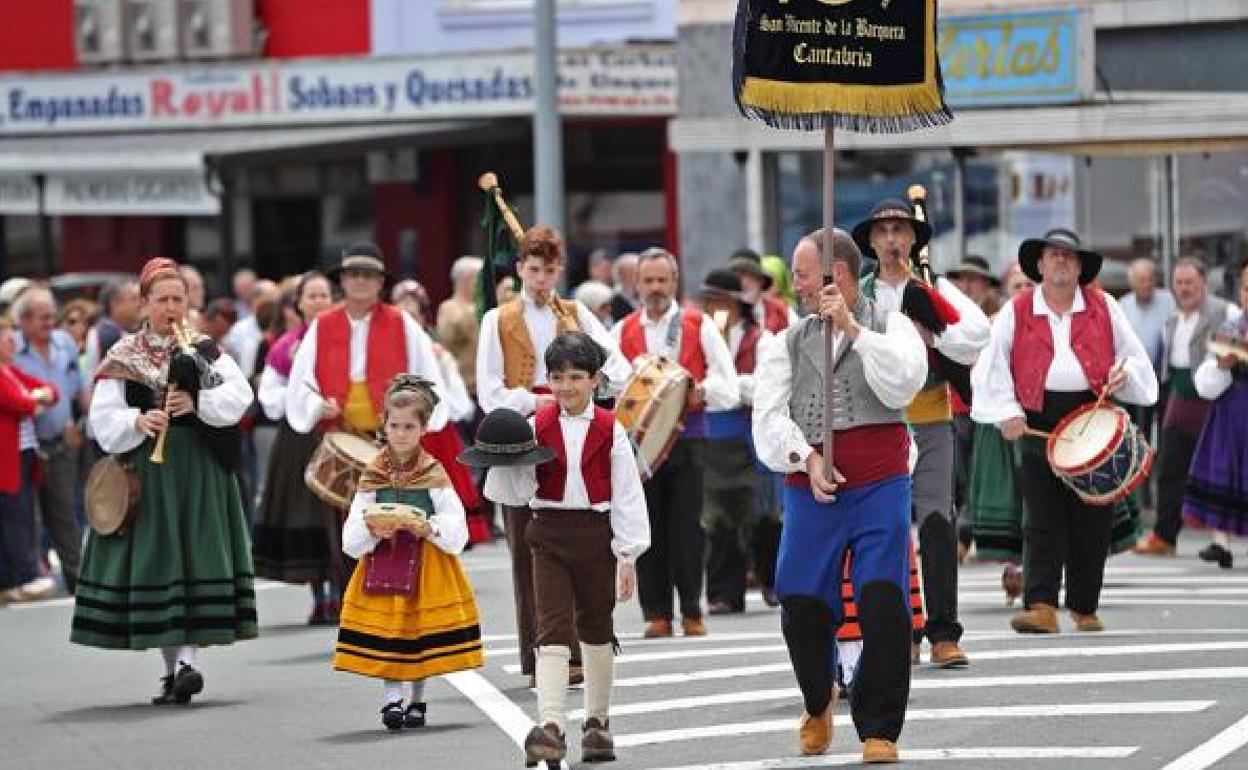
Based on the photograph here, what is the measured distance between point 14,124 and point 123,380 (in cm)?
2288

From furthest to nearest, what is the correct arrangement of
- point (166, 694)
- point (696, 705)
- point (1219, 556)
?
1. point (1219, 556)
2. point (166, 694)
3. point (696, 705)

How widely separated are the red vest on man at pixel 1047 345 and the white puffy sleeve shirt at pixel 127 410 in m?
3.65

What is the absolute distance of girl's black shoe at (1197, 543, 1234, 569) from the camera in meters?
19.5

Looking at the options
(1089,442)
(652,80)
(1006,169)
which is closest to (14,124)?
(652,80)

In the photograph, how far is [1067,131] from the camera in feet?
79.0

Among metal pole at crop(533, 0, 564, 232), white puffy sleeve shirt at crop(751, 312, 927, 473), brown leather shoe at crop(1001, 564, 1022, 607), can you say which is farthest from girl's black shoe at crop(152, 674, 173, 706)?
metal pole at crop(533, 0, 564, 232)

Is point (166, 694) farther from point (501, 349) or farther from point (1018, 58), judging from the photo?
point (1018, 58)

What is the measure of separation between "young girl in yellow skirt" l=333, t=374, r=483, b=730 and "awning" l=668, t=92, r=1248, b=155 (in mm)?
11055

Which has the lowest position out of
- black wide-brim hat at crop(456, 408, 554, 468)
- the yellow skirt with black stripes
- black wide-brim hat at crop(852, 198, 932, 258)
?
the yellow skirt with black stripes

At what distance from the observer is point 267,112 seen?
113 ft

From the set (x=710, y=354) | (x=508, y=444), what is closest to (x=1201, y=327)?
(x=710, y=354)

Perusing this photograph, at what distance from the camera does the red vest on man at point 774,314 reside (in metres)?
18.5

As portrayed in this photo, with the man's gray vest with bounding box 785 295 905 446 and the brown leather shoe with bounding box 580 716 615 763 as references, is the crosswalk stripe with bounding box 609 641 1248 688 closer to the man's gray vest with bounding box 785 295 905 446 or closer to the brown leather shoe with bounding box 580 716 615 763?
the brown leather shoe with bounding box 580 716 615 763

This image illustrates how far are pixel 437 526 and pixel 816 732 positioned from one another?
218cm
